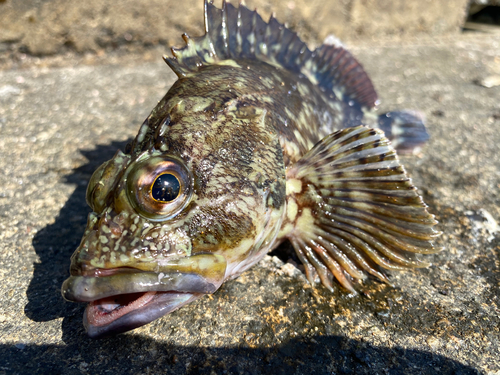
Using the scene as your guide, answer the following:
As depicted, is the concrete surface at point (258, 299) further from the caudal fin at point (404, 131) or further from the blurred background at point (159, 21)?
the blurred background at point (159, 21)

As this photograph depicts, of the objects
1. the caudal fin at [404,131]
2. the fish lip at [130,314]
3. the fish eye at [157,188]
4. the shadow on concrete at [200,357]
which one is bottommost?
the shadow on concrete at [200,357]

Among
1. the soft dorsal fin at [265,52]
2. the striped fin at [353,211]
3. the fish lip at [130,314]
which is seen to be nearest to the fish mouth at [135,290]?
the fish lip at [130,314]

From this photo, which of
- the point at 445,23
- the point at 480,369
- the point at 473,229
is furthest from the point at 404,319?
the point at 445,23

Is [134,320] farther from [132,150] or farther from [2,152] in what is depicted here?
[2,152]

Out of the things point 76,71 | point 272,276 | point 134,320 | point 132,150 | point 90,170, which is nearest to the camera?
point 134,320

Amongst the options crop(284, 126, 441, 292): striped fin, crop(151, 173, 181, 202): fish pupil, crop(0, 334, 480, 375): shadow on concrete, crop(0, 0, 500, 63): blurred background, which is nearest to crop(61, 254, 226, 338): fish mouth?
crop(0, 334, 480, 375): shadow on concrete

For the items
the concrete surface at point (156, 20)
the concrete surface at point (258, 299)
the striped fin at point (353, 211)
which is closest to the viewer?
the concrete surface at point (258, 299)

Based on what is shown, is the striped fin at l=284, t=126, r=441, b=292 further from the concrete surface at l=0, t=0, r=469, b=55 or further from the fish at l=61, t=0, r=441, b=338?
the concrete surface at l=0, t=0, r=469, b=55
